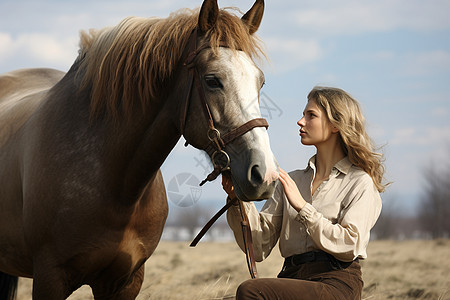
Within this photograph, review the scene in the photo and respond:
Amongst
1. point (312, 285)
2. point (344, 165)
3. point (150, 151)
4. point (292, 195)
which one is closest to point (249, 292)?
point (312, 285)

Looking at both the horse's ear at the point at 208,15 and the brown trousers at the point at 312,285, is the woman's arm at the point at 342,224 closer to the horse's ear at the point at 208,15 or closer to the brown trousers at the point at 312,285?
the brown trousers at the point at 312,285

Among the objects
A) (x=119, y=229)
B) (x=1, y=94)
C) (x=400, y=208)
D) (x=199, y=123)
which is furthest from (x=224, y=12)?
(x=400, y=208)

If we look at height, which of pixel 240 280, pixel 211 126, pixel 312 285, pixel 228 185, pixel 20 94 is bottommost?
pixel 240 280

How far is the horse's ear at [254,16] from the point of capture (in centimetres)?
297

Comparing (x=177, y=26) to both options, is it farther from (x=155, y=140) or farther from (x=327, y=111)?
(x=327, y=111)

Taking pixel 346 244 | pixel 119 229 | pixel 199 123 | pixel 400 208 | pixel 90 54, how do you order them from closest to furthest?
pixel 346 244, pixel 199 123, pixel 119 229, pixel 90 54, pixel 400 208

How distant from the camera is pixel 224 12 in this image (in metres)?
2.84

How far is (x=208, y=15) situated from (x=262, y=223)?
1.19 meters

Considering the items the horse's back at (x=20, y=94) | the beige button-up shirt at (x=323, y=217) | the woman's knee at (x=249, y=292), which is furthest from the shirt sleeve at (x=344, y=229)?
the horse's back at (x=20, y=94)

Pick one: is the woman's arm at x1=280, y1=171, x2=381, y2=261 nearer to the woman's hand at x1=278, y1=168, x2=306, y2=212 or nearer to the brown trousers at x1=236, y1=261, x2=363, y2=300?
the woman's hand at x1=278, y1=168, x2=306, y2=212

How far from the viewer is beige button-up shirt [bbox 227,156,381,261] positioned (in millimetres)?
2441

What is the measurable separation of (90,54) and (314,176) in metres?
1.59

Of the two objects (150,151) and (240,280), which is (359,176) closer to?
(150,151)

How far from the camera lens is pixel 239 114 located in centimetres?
246
